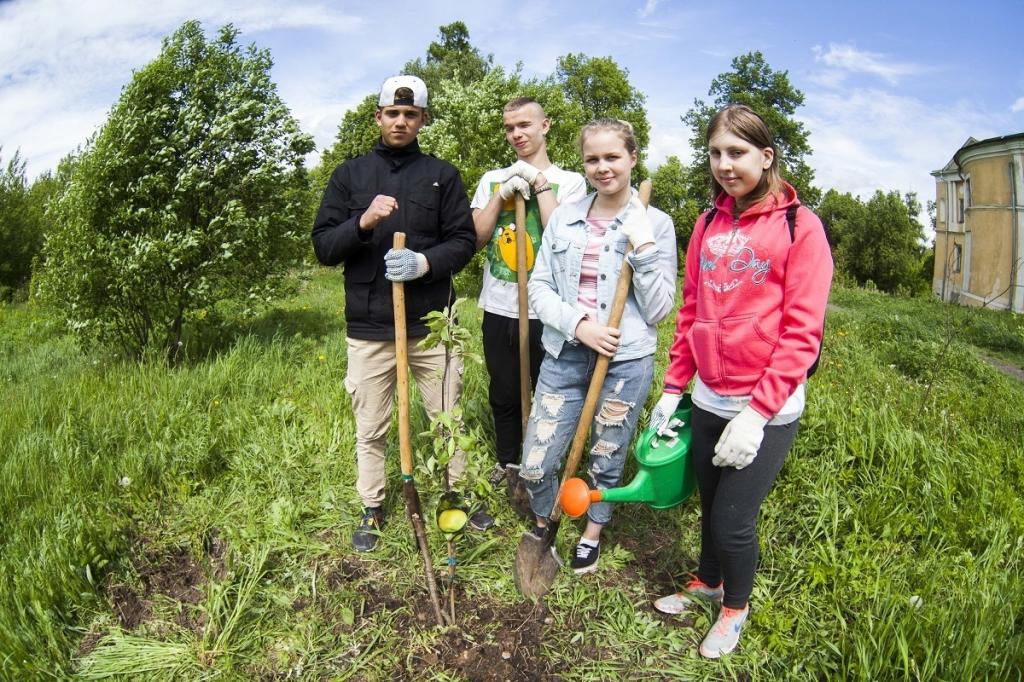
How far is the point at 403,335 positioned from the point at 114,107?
503cm

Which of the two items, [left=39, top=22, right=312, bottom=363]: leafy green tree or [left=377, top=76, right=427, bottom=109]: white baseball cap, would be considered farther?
[left=39, top=22, right=312, bottom=363]: leafy green tree

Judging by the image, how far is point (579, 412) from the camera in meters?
2.77

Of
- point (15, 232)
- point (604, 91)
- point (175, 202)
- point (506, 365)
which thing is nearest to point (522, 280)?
point (506, 365)

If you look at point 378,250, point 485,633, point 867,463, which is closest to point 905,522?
point 867,463

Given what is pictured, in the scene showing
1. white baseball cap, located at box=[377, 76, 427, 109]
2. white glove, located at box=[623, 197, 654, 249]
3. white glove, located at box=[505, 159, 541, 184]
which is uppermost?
white baseball cap, located at box=[377, 76, 427, 109]

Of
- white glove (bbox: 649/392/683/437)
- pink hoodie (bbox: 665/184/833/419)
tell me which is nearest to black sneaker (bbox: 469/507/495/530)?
white glove (bbox: 649/392/683/437)

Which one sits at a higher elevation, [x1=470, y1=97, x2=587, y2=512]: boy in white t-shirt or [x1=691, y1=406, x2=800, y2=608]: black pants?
[x1=470, y1=97, x2=587, y2=512]: boy in white t-shirt

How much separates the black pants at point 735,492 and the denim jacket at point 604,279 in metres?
0.44

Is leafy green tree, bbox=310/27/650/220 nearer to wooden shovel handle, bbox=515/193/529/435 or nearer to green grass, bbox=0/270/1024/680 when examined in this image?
wooden shovel handle, bbox=515/193/529/435

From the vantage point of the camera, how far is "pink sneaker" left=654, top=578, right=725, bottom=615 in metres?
2.69

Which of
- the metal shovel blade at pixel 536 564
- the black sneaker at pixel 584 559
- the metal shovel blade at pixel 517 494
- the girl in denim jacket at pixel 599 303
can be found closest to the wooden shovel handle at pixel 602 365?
the girl in denim jacket at pixel 599 303

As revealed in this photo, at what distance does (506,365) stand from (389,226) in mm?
915

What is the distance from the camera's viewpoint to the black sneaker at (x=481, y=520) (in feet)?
10.7

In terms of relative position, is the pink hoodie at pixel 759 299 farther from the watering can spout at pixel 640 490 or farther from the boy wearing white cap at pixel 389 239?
the boy wearing white cap at pixel 389 239
